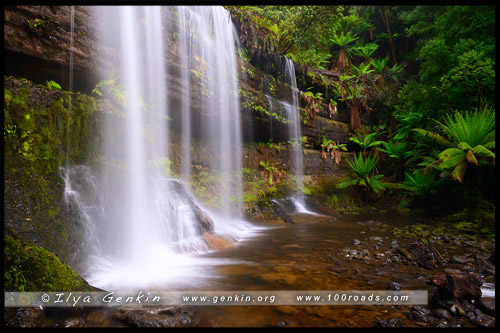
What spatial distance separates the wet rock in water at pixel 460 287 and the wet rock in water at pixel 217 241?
11.6 feet

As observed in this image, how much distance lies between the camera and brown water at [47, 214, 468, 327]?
2203mm

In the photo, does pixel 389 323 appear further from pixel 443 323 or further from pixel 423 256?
pixel 423 256

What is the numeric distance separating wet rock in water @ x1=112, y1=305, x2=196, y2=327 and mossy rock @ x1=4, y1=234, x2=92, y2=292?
565 mm

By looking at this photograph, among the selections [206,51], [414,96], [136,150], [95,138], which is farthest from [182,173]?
[414,96]

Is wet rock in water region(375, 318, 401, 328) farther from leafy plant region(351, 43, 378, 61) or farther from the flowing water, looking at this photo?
leafy plant region(351, 43, 378, 61)

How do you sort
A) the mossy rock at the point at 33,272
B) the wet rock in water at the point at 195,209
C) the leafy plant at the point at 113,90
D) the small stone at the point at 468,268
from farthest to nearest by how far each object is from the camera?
the leafy plant at the point at 113,90 < the wet rock in water at the point at 195,209 < the small stone at the point at 468,268 < the mossy rock at the point at 33,272

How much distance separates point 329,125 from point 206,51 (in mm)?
7039

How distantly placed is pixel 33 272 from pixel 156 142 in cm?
550

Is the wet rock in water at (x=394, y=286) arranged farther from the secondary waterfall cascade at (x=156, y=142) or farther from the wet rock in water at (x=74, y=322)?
the wet rock in water at (x=74, y=322)

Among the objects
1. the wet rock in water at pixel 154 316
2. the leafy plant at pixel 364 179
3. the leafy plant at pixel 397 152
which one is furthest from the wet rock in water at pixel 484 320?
the leafy plant at pixel 397 152

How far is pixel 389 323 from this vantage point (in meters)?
2.11

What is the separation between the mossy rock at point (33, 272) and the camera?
210 centimetres

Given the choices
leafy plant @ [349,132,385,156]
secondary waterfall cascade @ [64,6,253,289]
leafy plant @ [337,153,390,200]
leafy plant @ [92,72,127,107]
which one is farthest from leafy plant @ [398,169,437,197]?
leafy plant @ [92,72,127,107]

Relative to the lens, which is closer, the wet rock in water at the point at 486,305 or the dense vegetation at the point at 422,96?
the wet rock in water at the point at 486,305
